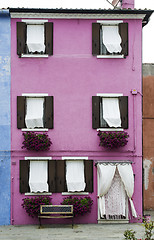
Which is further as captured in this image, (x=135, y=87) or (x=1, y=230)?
(x=135, y=87)

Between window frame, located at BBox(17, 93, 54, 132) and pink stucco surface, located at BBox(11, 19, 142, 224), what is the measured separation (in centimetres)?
17

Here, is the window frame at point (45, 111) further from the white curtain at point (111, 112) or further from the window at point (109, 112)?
the white curtain at point (111, 112)

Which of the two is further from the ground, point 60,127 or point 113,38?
point 113,38

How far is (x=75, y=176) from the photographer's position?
696 inches

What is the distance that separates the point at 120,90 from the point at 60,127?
282 centimetres

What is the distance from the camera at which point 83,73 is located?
18.1 m

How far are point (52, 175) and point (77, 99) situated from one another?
10.4ft

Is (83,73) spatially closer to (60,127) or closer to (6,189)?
(60,127)

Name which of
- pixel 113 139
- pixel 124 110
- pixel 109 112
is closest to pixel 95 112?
pixel 109 112

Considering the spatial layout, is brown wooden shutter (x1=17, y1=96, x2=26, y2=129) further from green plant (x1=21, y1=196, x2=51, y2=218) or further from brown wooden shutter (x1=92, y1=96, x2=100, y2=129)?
green plant (x1=21, y1=196, x2=51, y2=218)

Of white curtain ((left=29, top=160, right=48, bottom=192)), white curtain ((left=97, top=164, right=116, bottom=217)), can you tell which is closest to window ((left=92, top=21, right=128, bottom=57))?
white curtain ((left=97, top=164, right=116, bottom=217))

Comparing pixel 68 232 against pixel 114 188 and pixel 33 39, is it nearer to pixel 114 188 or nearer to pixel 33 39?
pixel 114 188

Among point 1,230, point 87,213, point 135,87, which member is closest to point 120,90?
point 135,87

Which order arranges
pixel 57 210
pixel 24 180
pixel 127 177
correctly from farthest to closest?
pixel 24 180, pixel 127 177, pixel 57 210
